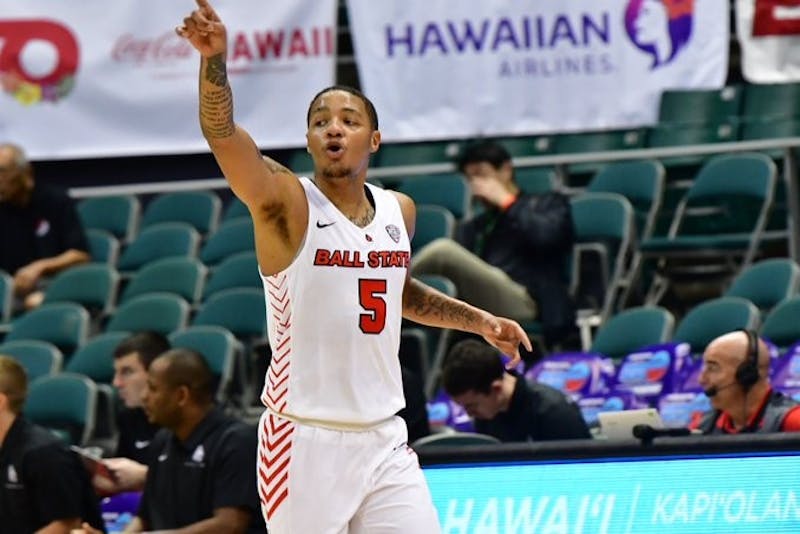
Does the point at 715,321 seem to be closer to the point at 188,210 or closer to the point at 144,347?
the point at 144,347

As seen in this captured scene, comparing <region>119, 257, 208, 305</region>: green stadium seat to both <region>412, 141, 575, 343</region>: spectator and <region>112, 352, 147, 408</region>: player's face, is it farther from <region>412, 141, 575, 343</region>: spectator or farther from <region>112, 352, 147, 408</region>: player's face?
<region>112, 352, 147, 408</region>: player's face

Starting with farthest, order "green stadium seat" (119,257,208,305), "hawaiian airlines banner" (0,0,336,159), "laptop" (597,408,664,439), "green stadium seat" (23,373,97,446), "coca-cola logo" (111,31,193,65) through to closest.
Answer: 1. "coca-cola logo" (111,31,193,65)
2. "hawaiian airlines banner" (0,0,336,159)
3. "green stadium seat" (119,257,208,305)
4. "green stadium seat" (23,373,97,446)
5. "laptop" (597,408,664,439)

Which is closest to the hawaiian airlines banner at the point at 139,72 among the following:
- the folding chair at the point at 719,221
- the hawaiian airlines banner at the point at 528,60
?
the hawaiian airlines banner at the point at 528,60

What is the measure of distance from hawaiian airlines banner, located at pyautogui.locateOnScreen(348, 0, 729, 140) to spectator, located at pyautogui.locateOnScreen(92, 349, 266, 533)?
13.4 ft

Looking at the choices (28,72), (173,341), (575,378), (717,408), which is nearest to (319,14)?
(28,72)

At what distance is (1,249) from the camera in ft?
40.5

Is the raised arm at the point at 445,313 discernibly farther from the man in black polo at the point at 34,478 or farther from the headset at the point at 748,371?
the man in black polo at the point at 34,478

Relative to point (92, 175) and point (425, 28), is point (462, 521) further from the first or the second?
point (92, 175)

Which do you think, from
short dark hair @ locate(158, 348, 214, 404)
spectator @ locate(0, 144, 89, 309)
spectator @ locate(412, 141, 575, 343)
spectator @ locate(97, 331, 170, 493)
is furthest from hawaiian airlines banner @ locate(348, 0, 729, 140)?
short dark hair @ locate(158, 348, 214, 404)

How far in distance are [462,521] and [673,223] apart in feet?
15.5

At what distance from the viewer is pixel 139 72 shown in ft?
40.7

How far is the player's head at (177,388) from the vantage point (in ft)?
25.8

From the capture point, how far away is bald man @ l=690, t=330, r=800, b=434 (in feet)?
25.3

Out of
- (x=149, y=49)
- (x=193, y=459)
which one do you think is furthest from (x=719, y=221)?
(x=193, y=459)
